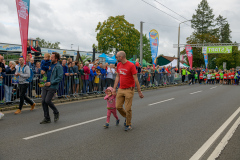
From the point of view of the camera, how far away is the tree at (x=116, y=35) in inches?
1982

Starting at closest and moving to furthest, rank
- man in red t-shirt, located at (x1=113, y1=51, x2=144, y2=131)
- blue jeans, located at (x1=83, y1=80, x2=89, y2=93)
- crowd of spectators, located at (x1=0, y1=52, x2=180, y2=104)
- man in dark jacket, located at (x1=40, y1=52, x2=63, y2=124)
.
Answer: man in red t-shirt, located at (x1=113, y1=51, x2=144, y2=131)
man in dark jacket, located at (x1=40, y1=52, x2=63, y2=124)
crowd of spectators, located at (x1=0, y1=52, x2=180, y2=104)
blue jeans, located at (x1=83, y1=80, x2=89, y2=93)

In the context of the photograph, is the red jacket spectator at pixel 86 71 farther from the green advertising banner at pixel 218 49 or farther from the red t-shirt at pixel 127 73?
the green advertising banner at pixel 218 49

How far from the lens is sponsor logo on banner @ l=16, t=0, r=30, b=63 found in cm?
1091

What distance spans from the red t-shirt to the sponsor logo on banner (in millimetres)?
5999

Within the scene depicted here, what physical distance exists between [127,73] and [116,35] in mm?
44466

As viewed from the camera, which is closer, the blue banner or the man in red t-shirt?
the man in red t-shirt

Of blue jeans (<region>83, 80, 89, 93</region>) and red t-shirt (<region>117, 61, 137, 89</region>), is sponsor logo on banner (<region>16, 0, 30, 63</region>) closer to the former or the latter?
blue jeans (<region>83, 80, 89, 93</region>)

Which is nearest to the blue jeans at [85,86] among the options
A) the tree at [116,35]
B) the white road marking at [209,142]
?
the white road marking at [209,142]

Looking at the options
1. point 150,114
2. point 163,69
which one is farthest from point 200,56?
point 150,114

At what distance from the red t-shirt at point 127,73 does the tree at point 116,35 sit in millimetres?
43613

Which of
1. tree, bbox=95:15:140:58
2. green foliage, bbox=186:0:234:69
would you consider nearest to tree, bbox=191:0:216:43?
green foliage, bbox=186:0:234:69

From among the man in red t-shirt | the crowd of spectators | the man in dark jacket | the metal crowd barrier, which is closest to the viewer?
the man in red t-shirt

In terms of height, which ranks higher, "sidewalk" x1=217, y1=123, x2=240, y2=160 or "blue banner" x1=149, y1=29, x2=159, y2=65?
"blue banner" x1=149, y1=29, x2=159, y2=65

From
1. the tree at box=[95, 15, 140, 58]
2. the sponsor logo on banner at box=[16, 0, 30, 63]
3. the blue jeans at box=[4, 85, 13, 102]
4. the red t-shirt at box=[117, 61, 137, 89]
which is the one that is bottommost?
the blue jeans at box=[4, 85, 13, 102]
